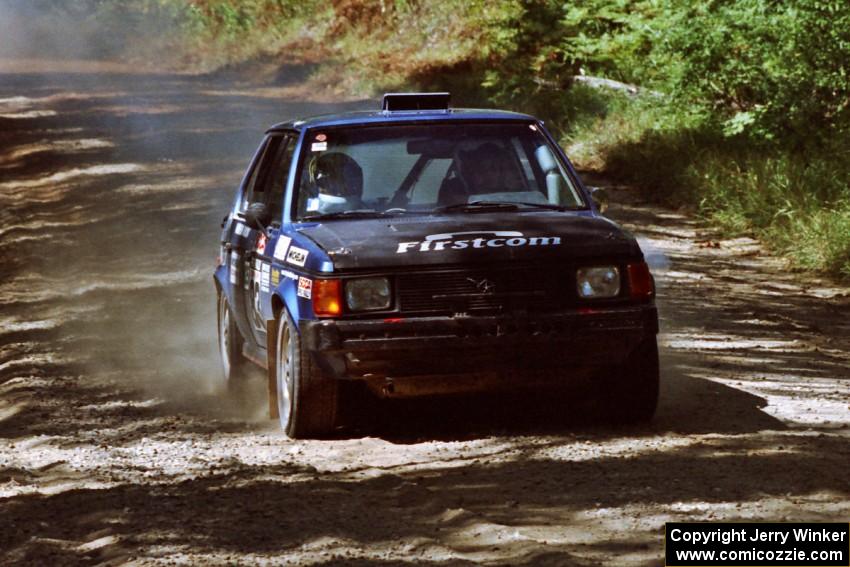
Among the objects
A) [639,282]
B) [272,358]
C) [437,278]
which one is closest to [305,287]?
[437,278]

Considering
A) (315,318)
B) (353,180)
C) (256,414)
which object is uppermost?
(353,180)

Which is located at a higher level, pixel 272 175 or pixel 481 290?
pixel 272 175

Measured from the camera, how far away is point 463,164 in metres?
7.97

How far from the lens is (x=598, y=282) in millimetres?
7062

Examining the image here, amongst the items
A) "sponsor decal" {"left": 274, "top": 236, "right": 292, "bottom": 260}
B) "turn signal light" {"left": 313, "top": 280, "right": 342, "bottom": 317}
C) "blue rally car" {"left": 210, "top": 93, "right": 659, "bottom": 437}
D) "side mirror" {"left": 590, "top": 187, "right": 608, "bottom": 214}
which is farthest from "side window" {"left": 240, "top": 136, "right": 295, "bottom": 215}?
"side mirror" {"left": 590, "top": 187, "right": 608, "bottom": 214}

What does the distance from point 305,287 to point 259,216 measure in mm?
1063

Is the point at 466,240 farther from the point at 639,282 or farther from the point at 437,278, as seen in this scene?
the point at 639,282

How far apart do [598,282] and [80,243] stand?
11362 mm

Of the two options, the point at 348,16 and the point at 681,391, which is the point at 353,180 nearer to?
the point at 681,391

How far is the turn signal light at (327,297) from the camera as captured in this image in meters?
6.84

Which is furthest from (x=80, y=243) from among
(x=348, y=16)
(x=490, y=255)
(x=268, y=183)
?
(x=348, y=16)

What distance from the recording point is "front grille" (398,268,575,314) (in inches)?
271

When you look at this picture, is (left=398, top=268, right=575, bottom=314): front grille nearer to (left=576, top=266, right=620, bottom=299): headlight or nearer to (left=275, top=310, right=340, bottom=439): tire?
(left=576, top=266, right=620, bottom=299): headlight

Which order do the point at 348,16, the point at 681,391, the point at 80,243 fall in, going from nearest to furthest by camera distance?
→ the point at 681,391, the point at 80,243, the point at 348,16
